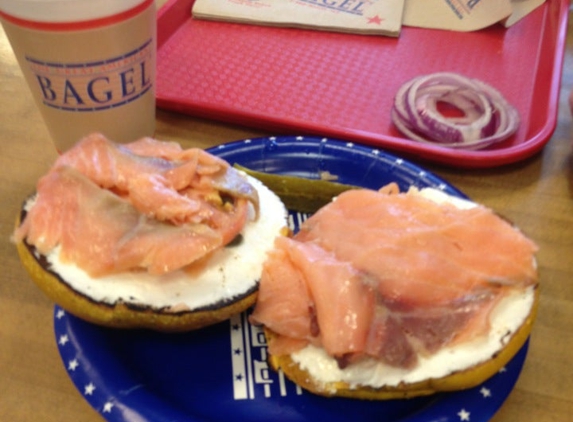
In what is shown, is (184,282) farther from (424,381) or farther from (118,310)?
(424,381)

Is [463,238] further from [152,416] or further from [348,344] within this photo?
[152,416]

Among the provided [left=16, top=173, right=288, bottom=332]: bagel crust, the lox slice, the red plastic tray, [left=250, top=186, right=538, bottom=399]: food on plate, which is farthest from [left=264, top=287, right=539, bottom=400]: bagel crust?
the red plastic tray

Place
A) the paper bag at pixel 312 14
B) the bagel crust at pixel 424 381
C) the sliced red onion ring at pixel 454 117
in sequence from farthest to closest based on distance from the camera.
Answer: the paper bag at pixel 312 14, the sliced red onion ring at pixel 454 117, the bagel crust at pixel 424 381

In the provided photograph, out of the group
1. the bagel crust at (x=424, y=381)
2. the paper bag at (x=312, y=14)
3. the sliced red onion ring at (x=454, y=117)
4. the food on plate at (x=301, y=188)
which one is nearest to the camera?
the bagel crust at (x=424, y=381)

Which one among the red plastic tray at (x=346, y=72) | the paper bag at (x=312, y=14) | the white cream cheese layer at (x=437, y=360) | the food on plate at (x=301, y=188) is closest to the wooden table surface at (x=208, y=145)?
the red plastic tray at (x=346, y=72)

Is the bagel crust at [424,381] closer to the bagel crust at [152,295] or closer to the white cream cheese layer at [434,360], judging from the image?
the white cream cheese layer at [434,360]

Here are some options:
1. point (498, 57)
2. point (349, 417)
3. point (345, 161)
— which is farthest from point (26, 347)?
point (498, 57)

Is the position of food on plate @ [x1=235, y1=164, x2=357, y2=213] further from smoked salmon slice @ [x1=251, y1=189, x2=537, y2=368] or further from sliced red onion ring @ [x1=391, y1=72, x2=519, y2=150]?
sliced red onion ring @ [x1=391, y1=72, x2=519, y2=150]
